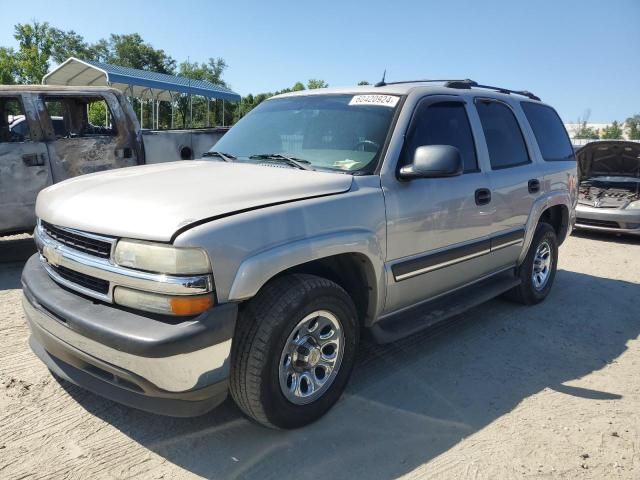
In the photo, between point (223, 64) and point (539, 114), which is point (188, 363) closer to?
point (539, 114)

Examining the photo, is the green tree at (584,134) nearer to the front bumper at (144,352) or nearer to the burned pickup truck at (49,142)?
the burned pickup truck at (49,142)

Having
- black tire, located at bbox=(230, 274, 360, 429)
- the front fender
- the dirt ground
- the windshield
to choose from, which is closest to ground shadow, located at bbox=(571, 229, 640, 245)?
the dirt ground

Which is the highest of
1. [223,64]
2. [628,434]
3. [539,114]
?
[223,64]

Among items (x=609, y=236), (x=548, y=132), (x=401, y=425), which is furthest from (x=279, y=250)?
(x=609, y=236)

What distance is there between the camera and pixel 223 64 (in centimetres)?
5750

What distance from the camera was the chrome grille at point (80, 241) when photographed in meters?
2.38

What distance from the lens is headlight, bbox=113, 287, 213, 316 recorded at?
220cm

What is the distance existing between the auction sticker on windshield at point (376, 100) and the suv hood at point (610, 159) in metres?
7.23

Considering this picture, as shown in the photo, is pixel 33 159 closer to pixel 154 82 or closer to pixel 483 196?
pixel 483 196

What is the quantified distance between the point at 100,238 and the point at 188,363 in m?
0.74

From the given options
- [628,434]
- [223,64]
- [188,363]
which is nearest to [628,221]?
[628,434]

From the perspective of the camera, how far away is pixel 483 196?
374 cm

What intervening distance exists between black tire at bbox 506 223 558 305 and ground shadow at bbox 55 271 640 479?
0.18m

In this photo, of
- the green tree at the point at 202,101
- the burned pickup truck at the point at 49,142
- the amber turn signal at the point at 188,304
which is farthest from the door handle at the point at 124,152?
the green tree at the point at 202,101
